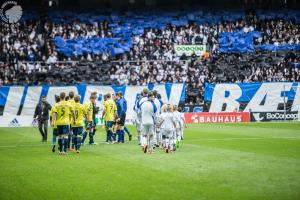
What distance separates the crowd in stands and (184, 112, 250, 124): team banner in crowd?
2.04 metres

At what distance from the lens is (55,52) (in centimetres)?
5412

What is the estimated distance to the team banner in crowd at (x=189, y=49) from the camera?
5675 cm

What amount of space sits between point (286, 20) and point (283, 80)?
12.7 metres

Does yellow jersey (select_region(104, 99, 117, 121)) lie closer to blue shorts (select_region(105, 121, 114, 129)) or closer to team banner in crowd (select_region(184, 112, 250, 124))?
blue shorts (select_region(105, 121, 114, 129))

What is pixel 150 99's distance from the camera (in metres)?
23.3

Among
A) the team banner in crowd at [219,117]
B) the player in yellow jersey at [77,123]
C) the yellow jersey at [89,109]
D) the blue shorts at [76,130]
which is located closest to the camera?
the player in yellow jersey at [77,123]

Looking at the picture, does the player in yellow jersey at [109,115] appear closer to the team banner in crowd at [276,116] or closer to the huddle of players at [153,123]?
the huddle of players at [153,123]

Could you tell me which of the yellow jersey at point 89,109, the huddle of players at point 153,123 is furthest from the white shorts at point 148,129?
the yellow jersey at point 89,109

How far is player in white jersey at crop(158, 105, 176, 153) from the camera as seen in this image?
23.7 metres

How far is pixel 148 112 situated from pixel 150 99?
0.58 metres

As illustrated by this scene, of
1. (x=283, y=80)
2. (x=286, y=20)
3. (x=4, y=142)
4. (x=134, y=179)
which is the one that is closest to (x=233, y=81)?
(x=283, y=80)

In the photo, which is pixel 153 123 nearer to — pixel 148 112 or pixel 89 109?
pixel 148 112

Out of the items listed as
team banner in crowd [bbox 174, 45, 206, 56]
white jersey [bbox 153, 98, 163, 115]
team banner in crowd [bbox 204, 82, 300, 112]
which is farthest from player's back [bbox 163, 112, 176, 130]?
team banner in crowd [bbox 174, 45, 206, 56]

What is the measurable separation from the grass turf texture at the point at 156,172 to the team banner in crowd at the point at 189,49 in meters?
30.5
